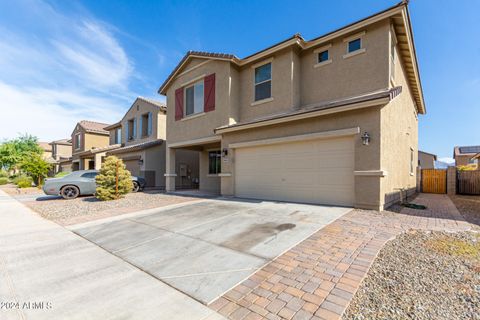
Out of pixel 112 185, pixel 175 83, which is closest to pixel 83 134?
pixel 175 83

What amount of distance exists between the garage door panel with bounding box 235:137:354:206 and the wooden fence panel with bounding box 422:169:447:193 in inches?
459

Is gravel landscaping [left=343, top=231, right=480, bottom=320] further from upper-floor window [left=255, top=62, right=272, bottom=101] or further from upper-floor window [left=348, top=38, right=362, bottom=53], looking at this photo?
upper-floor window [left=255, top=62, right=272, bottom=101]

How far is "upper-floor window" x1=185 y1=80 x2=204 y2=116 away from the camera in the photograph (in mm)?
13091

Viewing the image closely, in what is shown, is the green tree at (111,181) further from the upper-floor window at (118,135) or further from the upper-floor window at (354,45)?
the upper-floor window at (118,135)

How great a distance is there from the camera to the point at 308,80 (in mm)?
10453

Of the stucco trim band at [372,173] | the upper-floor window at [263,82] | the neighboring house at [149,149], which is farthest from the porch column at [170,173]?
the stucco trim band at [372,173]

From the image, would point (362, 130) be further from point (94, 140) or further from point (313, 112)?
point (94, 140)

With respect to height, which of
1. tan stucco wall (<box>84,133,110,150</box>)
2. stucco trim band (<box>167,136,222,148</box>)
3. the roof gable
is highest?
A: the roof gable

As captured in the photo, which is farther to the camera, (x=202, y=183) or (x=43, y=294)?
(x=202, y=183)

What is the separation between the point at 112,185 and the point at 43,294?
8.79m

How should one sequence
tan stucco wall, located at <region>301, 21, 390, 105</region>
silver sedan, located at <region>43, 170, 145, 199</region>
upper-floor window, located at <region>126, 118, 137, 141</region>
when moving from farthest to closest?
upper-floor window, located at <region>126, 118, 137, 141</region> < silver sedan, located at <region>43, 170, 145, 199</region> < tan stucco wall, located at <region>301, 21, 390, 105</region>

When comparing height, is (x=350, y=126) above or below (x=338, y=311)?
above

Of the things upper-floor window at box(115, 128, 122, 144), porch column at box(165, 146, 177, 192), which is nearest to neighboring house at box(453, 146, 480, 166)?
porch column at box(165, 146, 177, 192)

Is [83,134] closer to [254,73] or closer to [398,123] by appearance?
[254,73]
